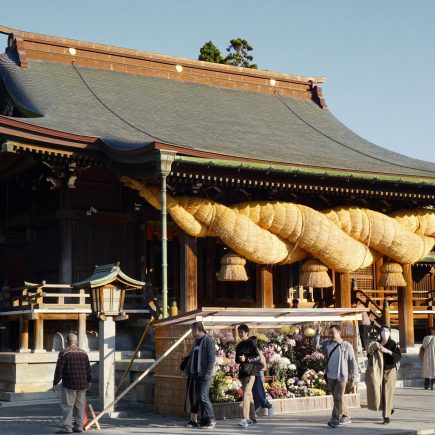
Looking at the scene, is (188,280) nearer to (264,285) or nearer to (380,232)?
(264,285)

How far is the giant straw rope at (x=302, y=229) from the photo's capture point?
18.7m

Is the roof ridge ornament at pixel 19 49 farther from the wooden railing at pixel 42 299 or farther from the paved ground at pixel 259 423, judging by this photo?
the paved ground at pixel 259 423

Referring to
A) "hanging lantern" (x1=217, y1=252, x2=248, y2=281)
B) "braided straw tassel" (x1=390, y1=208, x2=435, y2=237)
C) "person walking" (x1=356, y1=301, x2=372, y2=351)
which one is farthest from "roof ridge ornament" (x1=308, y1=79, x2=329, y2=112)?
"hanging lantern" (x1=217, y1=252, x2=248, y2=281)

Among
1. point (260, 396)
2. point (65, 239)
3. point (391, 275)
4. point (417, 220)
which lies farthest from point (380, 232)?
point (260, 396)

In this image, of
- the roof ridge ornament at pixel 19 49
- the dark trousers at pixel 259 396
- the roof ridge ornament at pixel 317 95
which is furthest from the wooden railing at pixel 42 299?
the roof ridge ornament at pixel 317 95

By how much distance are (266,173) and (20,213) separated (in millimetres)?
7662

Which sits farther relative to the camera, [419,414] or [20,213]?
[20,213]

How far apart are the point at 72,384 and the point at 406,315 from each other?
10.9 meters

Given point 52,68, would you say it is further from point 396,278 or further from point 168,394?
point 168,394

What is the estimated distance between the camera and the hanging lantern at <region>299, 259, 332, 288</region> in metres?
19.9

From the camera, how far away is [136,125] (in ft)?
69.6

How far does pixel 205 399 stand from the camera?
42.4ft

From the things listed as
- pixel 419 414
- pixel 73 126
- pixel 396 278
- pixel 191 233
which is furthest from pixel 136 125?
pixel 419 414

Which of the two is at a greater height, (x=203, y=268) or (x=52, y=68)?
(x=52, y=68)
